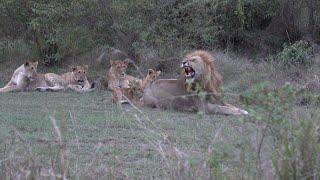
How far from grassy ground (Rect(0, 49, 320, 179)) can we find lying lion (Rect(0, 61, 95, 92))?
92 cm

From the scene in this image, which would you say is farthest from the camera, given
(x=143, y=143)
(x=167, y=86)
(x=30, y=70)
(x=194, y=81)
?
(x=30, y=70)

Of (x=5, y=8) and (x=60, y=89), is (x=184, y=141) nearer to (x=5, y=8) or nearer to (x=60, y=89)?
(x=60, y=89)

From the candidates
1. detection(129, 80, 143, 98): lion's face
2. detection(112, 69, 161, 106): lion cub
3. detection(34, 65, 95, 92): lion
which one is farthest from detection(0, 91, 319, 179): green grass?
detection(34, 65, 95, 92): lion

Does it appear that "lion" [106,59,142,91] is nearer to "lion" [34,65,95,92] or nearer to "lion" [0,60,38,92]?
"lion" [34,65,95,92]

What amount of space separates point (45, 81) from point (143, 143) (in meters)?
7.83

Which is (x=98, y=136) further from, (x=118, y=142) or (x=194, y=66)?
(x=194, y=66)

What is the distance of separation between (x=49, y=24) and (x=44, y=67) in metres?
2.04

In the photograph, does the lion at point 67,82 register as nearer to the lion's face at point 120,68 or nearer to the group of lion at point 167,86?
the group of lion at point 167,86

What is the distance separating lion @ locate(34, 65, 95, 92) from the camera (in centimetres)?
1544

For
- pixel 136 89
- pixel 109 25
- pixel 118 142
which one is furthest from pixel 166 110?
pixel 109 25

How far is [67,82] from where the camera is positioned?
1572 centimetres

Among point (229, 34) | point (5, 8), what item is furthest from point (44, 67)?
point (229, 34)

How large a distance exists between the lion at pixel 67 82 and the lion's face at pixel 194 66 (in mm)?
4040

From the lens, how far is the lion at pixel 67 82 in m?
15.4
